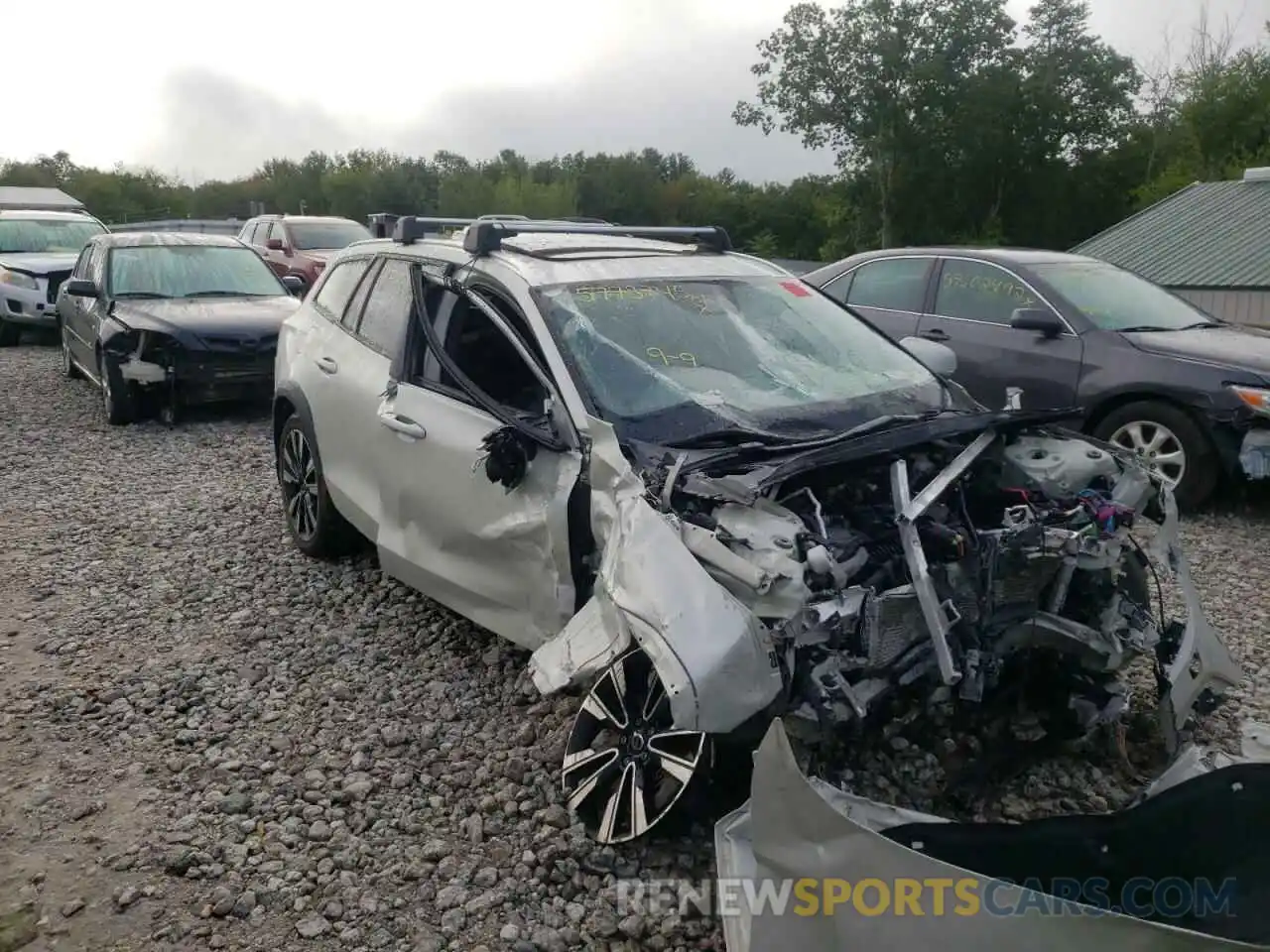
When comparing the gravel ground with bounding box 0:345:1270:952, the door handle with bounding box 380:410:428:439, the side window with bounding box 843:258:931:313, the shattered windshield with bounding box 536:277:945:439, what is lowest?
the gravel ground with bounding box 0:345:1270:952

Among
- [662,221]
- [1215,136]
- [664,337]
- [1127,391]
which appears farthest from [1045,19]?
[664,337]

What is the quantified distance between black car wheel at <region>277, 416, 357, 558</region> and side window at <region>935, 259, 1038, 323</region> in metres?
4.71

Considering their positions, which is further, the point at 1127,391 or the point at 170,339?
the point at 170,339

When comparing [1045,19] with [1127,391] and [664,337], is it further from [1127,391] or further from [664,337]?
[664,337]

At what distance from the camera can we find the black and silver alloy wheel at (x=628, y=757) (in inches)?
119

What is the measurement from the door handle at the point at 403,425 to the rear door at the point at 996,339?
4.29 m

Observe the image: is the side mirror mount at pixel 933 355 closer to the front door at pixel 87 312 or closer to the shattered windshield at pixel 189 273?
the shattered windshield at pixel 189 273

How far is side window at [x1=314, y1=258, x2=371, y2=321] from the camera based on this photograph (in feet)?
17.5

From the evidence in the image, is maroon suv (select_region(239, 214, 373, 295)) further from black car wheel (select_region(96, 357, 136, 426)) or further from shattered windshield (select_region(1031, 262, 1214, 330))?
shattered windshield (select_region(1031, 262, 1214, 330))

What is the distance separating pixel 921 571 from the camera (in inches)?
112

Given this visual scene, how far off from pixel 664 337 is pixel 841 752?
1.67m

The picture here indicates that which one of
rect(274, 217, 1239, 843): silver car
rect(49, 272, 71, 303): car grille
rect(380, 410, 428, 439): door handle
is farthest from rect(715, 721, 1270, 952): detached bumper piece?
rect(49, 272, 71, 303): car grille

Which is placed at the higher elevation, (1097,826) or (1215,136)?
(1215,136)

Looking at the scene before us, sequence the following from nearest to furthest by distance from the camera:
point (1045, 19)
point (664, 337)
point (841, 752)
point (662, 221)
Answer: point (841, 752) < point (664, 337) < point (1045, 19) < point (662, 221)
